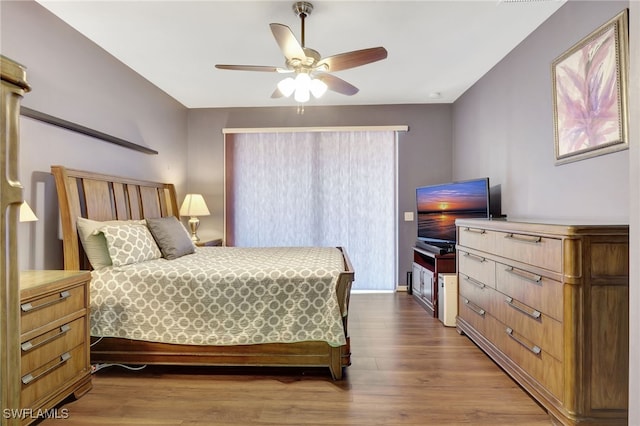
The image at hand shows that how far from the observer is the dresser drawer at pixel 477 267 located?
235 centimetres

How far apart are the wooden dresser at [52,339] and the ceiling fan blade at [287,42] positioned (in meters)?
1.91

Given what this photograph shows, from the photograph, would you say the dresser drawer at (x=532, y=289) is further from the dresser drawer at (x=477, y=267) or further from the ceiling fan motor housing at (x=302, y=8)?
the ceiling fan motor housing at (x=302, y=8)

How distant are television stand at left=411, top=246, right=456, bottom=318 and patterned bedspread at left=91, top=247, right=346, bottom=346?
1693 mm

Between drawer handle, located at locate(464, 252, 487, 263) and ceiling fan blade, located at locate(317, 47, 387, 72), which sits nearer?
ceiling fan blade, located at locate(317, 47, 387, 72)

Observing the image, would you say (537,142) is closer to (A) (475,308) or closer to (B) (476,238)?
(B) (476,238)

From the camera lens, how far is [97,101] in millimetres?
2887

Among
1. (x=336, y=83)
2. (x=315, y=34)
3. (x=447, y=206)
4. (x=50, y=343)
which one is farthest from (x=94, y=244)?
(x=447, y=206)

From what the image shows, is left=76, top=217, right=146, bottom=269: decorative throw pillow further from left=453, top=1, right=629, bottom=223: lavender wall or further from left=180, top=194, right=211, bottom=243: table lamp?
left=453, top=1, right=629, bottom=223: lavender wall

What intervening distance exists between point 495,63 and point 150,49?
3366 millimetres

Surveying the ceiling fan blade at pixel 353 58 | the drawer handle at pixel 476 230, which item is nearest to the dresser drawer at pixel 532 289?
the drawer handle at pixel 476 230

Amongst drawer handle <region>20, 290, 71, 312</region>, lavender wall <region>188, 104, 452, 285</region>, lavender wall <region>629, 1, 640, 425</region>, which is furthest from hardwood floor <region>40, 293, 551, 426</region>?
lavender wall <region>188, 104, 452, 285</region>

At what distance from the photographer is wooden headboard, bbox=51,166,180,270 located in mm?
2316

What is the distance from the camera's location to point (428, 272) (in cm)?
366

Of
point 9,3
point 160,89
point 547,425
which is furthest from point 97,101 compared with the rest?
point 547,425
